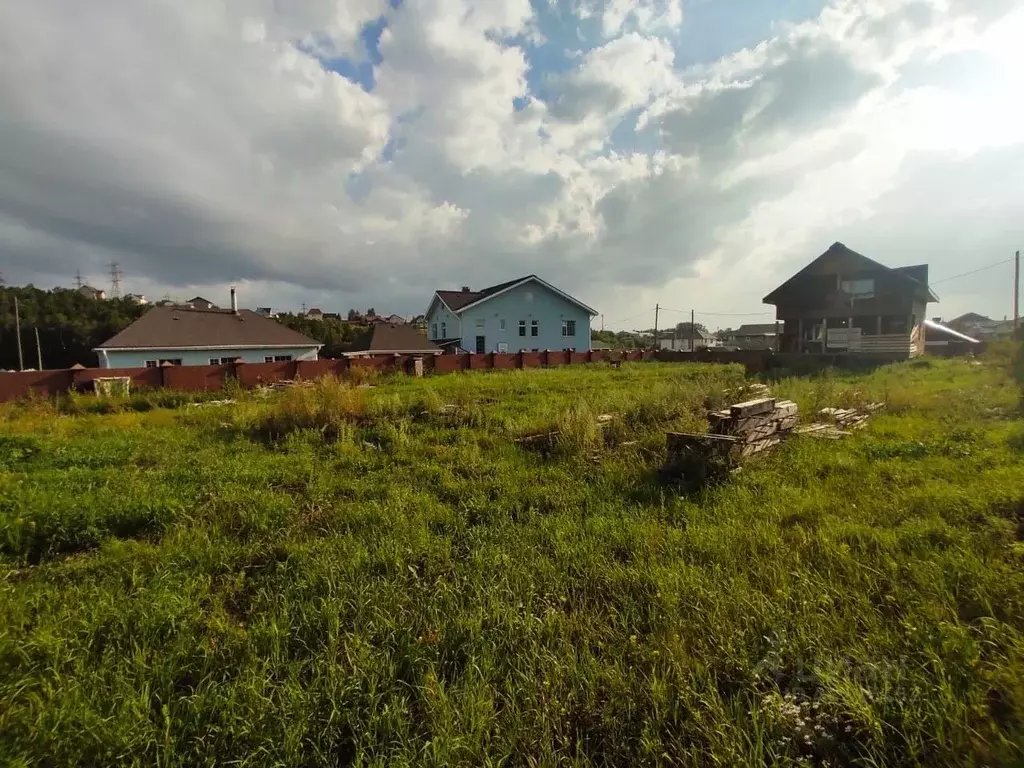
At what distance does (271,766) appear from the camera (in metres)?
1.81

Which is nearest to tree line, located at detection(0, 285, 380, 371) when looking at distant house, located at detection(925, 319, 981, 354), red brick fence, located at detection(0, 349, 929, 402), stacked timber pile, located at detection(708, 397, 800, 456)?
red brick fence, located at detection(0, 349, 929, 402)

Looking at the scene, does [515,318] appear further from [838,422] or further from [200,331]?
[838,422]

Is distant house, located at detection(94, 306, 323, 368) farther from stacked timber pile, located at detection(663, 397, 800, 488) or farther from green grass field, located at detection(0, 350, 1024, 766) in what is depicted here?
stacked timber pile, located at detection(663, 397, 800, 488)

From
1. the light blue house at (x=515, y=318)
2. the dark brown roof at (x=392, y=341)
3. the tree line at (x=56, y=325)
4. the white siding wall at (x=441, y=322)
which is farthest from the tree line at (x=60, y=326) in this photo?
the light blue house at (x=515, y=318)

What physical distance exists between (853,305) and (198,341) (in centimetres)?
3769

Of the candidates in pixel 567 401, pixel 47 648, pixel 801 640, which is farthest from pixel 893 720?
pixel 567 401

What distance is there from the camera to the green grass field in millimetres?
1878

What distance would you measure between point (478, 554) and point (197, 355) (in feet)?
93.9

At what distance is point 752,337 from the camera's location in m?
77.2

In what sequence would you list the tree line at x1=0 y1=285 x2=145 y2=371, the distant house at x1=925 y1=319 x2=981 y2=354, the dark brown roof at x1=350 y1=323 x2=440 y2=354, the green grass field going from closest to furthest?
the green grass field
the distant house at x1=925 y1=319 x2=981 y2=354
the dark brown roof at x1=350 y1=323 x2=440 y2=354
the tree line at x1=0 y1=285 x2=145 y2=371

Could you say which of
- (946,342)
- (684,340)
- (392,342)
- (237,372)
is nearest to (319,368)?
(237,372)

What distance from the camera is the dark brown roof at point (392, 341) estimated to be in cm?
3159

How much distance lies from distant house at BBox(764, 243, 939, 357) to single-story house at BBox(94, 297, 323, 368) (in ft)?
102

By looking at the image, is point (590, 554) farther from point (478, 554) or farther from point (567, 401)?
point (567, 401)
